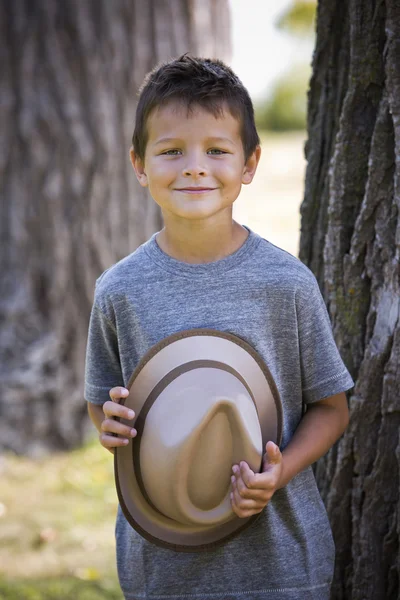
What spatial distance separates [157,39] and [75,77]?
1.54ft

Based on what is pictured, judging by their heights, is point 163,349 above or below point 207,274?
below

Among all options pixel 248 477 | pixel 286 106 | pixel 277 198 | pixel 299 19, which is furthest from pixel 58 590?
pixel 299 19

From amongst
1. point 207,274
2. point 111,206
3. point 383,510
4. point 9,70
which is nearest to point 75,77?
point 9,70

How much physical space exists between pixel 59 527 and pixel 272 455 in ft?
6.74

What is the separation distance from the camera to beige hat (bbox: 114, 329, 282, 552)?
1.51m

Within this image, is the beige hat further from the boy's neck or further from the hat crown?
the boy's neck

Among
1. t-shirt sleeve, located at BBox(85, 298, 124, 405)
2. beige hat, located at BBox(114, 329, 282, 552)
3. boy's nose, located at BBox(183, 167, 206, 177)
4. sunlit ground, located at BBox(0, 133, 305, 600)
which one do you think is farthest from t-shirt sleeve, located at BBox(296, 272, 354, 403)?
sunlit ground, located at BBox(0, 133, 305, 600)

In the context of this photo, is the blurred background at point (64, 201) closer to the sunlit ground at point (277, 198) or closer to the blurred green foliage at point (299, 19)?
the sunlit ground at point (277, 198)

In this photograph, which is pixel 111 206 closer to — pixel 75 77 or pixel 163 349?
pixel 75 77

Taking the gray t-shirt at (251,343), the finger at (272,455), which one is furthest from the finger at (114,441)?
the finger at (272,455)

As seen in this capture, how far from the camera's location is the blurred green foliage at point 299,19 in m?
20.1

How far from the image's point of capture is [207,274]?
1.63 metres

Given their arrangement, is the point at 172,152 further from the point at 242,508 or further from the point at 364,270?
Result: the point at 242,508

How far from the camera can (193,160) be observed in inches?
61.9
